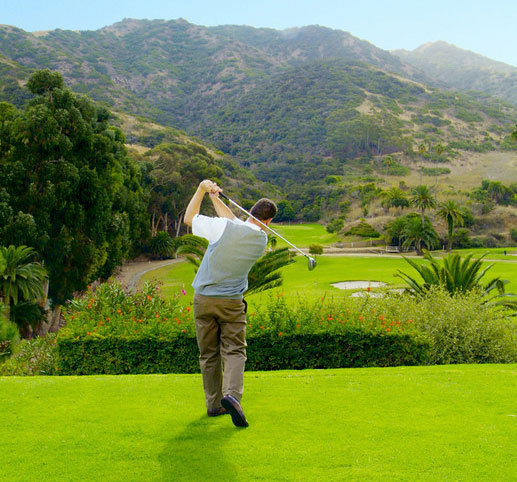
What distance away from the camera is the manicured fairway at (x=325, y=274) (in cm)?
3128

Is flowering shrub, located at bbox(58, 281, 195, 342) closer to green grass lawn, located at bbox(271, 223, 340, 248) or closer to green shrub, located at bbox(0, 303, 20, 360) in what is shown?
green shrub, located at bbox(0, 303, 20, 360)

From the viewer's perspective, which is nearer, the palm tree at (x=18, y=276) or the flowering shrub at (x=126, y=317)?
the flowering shrub at (x=126, y=317)

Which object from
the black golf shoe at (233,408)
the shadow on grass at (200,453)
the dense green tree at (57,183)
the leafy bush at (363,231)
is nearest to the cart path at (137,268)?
the dense green tree at (57,183)

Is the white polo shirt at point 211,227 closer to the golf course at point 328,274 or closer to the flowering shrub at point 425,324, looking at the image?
the flowering shrub at point 425,324

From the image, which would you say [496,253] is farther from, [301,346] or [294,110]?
[294,110]

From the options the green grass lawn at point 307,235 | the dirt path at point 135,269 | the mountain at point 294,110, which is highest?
the mountain at point 294,110

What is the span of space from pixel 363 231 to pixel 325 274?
110 feet

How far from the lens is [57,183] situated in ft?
81.8

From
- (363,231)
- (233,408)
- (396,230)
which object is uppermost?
(233,408)

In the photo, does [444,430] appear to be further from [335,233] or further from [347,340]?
[335,233]

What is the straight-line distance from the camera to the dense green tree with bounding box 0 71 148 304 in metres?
24.6

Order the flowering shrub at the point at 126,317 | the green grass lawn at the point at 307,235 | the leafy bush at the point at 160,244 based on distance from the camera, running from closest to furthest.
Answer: the flowering shrub at the point at 126,317 < the leafy bush at the point at 160,244 < the green grass lawn at the point at 307,235

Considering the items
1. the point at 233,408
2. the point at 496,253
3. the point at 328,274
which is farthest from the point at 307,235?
the point at 233,408

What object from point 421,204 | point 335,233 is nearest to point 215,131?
point 335,233
